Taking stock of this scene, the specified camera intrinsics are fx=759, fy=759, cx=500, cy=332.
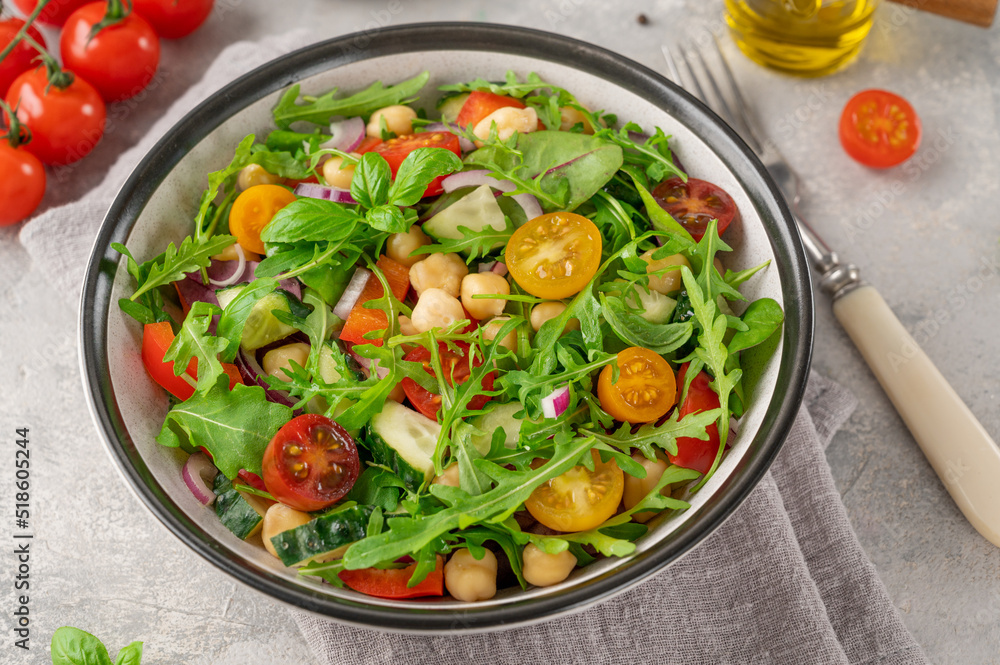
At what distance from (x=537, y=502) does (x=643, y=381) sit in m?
0.39

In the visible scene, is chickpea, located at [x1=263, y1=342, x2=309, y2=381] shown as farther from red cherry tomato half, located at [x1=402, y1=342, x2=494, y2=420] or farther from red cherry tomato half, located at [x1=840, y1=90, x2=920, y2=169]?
red cherry tomato half, located at [x1=840, y1=90, x2=920, y2=169]

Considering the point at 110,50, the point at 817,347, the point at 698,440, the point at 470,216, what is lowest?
the point at 817,347

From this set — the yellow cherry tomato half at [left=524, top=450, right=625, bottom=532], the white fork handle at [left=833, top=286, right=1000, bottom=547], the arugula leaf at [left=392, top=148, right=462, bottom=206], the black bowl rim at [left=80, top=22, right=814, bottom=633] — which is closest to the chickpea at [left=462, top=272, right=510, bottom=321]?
the arugula leaf at [left=392, top=148, right=462, bottom=206]

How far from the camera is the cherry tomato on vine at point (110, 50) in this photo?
301 cm

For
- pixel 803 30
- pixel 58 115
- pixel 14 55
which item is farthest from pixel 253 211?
pixel 803 30

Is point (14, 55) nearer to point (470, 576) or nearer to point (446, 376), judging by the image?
point (446, 376)

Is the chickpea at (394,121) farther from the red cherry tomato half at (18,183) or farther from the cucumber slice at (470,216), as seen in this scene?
the red cherry tomato half at (18,183)

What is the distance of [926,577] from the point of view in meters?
2.41

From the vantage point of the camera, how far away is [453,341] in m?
2.02

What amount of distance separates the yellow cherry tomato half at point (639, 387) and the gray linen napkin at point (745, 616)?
0.53 metres

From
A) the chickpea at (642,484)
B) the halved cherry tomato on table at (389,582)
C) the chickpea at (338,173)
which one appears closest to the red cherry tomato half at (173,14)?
the chickpea at (338,173)

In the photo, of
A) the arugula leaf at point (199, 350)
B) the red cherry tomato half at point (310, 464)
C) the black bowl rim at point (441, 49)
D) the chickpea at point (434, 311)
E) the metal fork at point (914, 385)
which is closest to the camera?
the black bowl rim at point (441, 49)

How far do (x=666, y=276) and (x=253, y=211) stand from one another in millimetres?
1182

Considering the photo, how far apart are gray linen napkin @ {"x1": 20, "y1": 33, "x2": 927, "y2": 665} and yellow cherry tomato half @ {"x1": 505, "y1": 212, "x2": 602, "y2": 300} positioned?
2.78 ft
